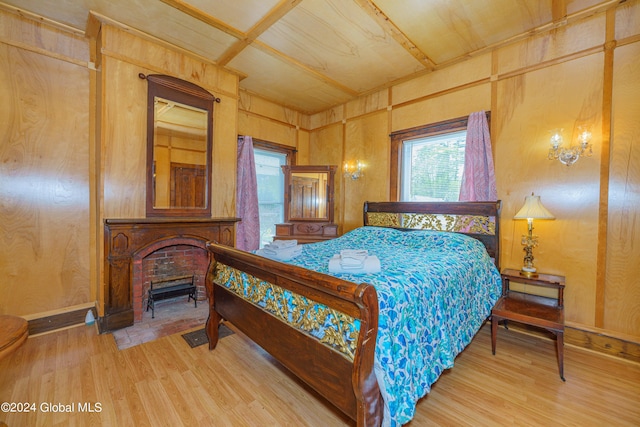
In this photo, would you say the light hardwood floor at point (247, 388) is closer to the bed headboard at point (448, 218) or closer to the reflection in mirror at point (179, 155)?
the bed headboard at point (448, 218)

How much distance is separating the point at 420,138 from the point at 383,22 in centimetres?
160

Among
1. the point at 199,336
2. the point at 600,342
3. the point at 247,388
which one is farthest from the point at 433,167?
the point at 199,336

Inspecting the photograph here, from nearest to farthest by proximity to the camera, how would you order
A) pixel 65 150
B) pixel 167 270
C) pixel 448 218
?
pixel 65 150, pixel 448 218, pixel 167 270

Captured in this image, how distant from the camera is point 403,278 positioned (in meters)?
1.67

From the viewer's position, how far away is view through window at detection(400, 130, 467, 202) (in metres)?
3.46

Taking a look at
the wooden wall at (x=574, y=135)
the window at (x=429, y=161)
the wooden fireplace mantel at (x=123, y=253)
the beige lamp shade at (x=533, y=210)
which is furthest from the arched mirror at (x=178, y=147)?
the beige lamp shade at (x=533, y=210)

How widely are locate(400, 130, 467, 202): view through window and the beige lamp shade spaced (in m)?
0.83

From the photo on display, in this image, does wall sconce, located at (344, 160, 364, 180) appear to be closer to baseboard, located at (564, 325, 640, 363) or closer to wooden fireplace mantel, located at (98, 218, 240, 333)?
wooden fireplace mantel, located at (98, 218, 240, 333)

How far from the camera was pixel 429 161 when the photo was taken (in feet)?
12.3

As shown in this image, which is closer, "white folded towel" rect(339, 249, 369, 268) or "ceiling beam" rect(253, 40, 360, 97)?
"white folded towel" rect(339, 249, 369, 268)

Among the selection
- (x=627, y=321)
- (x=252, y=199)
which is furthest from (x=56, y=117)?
(x=627, y=321)

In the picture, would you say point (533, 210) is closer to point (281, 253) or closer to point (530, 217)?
point (530, 217)

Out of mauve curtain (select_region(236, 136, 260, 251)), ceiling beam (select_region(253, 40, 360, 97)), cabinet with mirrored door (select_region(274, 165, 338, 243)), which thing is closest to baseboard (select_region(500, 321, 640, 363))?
cabinet with mirrored door (select_region(274, 165, 338, 243))

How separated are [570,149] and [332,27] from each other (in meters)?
2.75
